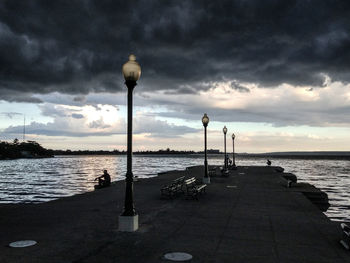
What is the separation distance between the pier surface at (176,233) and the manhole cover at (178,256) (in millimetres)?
187

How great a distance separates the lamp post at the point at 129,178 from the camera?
10.4m

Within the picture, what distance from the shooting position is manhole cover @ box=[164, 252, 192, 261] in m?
7.75

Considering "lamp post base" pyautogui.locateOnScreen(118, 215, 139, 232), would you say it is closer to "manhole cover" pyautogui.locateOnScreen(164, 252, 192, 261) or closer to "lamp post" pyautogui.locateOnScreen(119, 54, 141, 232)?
"lamp post" pyautogui.locateOnScreen(119, 54, 141, 232)

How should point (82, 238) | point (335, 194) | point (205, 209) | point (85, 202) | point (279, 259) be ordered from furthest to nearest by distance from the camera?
point (335, 194) < point (85, 202) < point (205, 209) < point (82, 238) < point (279, 259)

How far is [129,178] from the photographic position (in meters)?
10.8

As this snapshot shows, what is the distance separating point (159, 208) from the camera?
14.9 meters

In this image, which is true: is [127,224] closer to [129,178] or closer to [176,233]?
[129,178]

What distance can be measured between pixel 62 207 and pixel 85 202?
69.8 inches

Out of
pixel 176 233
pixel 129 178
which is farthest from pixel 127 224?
pixel 176 233

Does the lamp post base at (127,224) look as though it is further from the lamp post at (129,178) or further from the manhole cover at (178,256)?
the manhole cover at (178,256)

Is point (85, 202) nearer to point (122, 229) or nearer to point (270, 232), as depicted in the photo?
point (122, 229)

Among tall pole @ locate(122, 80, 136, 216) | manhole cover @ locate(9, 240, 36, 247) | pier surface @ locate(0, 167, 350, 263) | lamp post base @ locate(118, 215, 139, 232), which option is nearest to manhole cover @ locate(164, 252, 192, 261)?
pier surface @ locate(0, 167, 350, 263)

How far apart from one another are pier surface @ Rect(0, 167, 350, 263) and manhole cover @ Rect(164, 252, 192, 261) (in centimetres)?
19

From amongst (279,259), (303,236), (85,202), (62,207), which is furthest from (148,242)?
(85,202)
